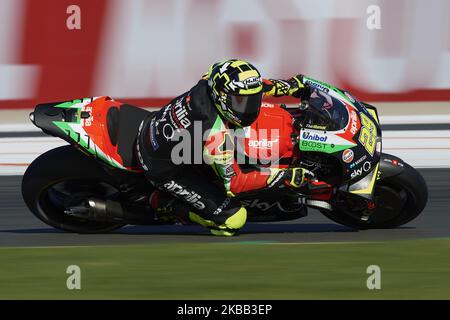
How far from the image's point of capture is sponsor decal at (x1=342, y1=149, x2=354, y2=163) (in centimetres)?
799

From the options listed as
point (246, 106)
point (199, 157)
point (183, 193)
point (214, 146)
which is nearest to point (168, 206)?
point (183, 193)

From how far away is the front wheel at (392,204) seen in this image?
8.31m

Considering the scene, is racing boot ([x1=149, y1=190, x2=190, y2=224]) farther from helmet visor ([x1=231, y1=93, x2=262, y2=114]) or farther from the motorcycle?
helmet visor ([x1=231, y1=93, x2=262, y2=114])

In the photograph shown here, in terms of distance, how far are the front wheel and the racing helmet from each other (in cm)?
109

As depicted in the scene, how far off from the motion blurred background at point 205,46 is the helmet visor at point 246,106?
3736 millimetres

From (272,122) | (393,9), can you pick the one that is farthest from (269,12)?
(272,122)

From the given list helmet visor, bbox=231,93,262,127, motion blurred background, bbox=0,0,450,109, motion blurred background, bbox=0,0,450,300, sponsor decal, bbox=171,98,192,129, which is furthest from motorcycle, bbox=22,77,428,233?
motion blurred background, bbox=0,0,450,109

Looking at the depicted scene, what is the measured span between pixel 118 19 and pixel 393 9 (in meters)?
2.82

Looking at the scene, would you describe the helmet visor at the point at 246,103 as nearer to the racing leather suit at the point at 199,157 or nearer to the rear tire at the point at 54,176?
the racing leather suit at the point at 199,157

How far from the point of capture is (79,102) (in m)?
8.50

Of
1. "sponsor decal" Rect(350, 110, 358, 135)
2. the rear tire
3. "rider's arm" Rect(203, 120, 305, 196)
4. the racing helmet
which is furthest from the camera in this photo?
the rear tire

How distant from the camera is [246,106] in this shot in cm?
783

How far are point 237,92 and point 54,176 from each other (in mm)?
1609

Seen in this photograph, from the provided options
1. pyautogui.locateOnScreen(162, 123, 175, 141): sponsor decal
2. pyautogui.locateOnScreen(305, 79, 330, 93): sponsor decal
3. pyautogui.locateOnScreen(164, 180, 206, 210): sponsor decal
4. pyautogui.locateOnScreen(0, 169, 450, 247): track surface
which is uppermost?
pyautogui.locateOnScreen(305, 79, 330, 93): sponsor decal
